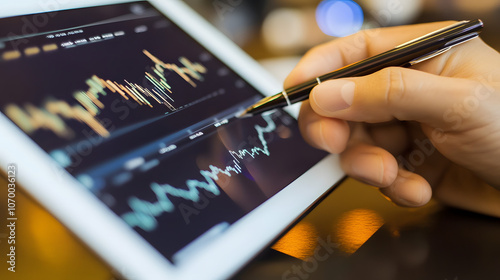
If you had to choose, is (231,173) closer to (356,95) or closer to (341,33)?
(356,95)

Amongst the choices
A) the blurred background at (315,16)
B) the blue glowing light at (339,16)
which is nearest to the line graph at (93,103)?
the blurred background at (315,16)

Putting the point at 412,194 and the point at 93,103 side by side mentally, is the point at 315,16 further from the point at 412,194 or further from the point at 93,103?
the point at 93,103

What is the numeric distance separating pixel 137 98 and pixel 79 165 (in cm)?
10

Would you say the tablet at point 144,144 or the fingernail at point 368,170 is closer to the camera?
the tablet at point 144,144

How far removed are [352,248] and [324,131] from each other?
0.13 metres

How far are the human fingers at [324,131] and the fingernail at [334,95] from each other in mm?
29

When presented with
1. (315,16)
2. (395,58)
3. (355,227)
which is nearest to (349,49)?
(395,58)

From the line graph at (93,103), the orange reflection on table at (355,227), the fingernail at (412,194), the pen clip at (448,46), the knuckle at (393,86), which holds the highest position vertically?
the line graph at (93,103)

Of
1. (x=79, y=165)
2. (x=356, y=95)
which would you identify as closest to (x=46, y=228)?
(x=79, y=165)

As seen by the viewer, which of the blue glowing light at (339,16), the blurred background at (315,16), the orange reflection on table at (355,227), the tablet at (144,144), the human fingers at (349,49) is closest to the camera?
the tablet at (144,144)

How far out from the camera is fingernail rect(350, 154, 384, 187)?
0.44m

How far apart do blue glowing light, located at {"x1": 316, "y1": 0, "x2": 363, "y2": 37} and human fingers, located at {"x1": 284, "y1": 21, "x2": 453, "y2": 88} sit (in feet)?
3.37

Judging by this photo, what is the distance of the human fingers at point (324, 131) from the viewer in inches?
17.0

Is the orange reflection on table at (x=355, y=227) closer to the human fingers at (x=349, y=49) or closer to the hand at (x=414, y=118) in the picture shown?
the hand at (x=414, y=118)
